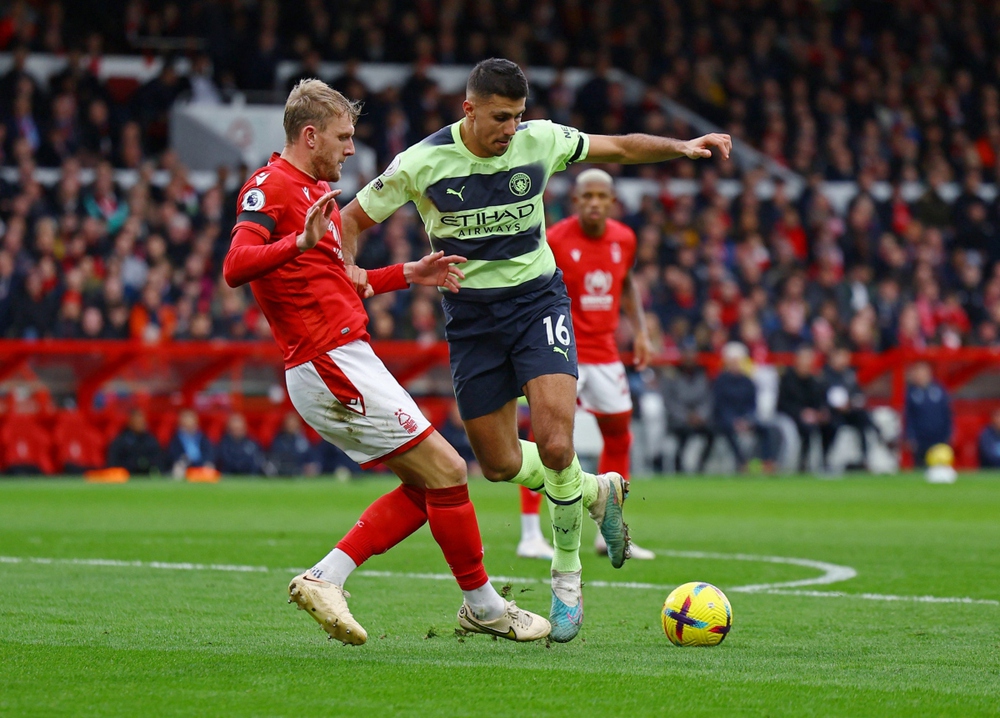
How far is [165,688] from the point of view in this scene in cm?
479

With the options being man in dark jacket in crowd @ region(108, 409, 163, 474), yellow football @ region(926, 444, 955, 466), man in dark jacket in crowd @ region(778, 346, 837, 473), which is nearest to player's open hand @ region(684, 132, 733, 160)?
man in dark jacket in crowd @ region(108, 409, 163, 474)

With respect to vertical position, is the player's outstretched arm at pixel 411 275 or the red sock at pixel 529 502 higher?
the player's outstretched arm at pixel 411 275

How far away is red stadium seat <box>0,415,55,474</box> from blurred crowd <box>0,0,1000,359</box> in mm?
1315

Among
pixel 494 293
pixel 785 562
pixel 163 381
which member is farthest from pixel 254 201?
pixel 163 381

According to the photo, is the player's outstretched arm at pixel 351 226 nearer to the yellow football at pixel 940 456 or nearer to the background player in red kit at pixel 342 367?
the background player in red kit at pixel 342 367

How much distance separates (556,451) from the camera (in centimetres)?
617

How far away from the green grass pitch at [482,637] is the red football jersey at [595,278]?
1502 millimetres

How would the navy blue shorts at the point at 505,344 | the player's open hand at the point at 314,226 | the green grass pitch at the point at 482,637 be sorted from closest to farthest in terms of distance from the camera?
1. the green grass pitch at the point at 482,637
2. the player's open hand at the point at 314,226
3. the navy blue shorts at the point at 505,344

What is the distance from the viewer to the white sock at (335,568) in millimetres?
5758

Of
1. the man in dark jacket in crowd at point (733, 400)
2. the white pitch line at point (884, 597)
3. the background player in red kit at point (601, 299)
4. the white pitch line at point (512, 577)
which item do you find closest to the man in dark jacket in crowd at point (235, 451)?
the man in dark jacket in crowd at point (733, 400)

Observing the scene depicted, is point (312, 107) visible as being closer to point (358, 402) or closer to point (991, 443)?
point (358, 402)

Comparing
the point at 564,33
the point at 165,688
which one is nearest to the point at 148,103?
the point at 564,33

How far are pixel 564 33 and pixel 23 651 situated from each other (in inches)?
968

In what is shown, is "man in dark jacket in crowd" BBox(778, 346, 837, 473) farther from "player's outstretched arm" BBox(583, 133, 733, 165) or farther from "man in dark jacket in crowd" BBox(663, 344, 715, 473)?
"player's outstretched arm" BBox(583, 133, 733, 165)
